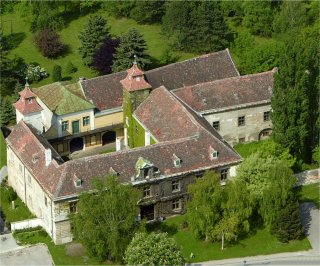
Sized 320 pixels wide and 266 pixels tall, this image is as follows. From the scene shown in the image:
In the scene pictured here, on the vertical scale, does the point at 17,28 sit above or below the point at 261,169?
above

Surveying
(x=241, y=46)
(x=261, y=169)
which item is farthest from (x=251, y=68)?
(x=261, y=169)

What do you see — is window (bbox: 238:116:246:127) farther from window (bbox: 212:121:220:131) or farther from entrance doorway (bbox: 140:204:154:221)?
entrance doorway (bbox: 140:204:154:221)

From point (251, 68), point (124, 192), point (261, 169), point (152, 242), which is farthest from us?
point (251, 68)

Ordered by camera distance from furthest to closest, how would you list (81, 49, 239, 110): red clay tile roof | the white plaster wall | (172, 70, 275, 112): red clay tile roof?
(81, 49, 239, 110): red clay tile roof → the white plaster wall → (172, 70, 275, 112): red clay tile roof

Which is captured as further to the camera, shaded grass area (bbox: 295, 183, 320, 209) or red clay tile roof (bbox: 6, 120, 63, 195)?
shaded grass area (bbox: 295, 183, 320, 209)

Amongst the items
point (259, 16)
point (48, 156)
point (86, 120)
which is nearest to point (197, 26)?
point (259, 16)

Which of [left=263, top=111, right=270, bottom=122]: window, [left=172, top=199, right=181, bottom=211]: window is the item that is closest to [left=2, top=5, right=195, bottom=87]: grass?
[left=263, top=111, right=270, bottom=122]: window

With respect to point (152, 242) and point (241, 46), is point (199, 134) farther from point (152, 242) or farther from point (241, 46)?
point (241, 46)
